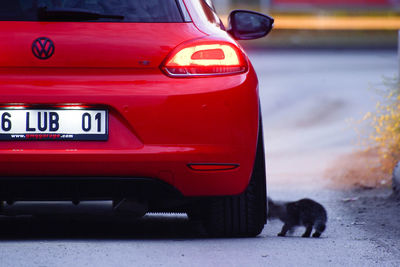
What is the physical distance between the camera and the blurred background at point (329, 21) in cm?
3381

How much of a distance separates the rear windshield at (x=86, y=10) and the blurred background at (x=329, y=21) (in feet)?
91.5

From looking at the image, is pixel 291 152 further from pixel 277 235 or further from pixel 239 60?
pixel 239 60

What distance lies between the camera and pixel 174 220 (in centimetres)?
641

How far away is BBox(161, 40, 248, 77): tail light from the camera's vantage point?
4742mm

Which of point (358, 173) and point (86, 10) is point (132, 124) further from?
point (358, 173)

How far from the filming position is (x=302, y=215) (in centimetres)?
639

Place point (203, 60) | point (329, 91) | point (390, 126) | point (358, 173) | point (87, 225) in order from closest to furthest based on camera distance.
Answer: point (203, 60) < point (87, 225) < point (390, 126) < point (358, 173) < point (329, 91)

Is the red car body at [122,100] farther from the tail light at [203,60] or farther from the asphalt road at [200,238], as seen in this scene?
the asphalt road at [200,238]

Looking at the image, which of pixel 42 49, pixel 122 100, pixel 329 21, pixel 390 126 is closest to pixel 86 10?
pixel 42 49

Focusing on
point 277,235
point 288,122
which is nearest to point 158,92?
point 277,235

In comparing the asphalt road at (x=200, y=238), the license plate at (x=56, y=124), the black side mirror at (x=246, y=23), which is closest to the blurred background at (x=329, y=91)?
the asphalt road at (x=200, y=238)

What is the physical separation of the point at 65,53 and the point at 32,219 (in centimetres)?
190

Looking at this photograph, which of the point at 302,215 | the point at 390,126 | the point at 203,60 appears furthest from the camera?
the point at 390,126

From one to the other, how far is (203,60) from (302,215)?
6.40ft
